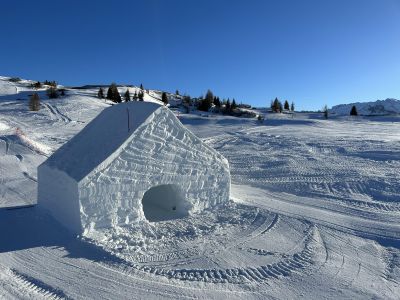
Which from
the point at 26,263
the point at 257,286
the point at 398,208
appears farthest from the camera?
the point at 398,208

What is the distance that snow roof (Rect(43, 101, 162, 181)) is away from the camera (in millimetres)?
8844

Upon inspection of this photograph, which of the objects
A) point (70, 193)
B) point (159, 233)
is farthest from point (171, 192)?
point (70, 193)

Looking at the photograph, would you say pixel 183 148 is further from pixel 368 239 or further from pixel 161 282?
pixel 368 239

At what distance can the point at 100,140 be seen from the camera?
10.0m

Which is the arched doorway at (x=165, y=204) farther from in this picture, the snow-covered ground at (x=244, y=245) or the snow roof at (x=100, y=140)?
the snow roof at (x=100, y=140)

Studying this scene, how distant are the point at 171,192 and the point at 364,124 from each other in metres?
26.2

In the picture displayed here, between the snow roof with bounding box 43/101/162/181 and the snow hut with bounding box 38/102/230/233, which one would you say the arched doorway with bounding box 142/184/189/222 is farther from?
the snow roof with bounding box 43/101/162/181

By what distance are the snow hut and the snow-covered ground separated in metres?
0.46

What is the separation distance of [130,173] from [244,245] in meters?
3.02

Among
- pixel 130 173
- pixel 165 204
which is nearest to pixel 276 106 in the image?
pixel 165 204

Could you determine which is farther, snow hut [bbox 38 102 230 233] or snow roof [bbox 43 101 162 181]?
snow roof [bbox 43 101 162 181]

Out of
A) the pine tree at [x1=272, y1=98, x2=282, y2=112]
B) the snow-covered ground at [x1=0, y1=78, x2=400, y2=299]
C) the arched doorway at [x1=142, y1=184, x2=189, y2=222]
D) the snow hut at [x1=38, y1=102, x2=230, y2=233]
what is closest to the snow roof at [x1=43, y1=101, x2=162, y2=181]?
the snow hut at [x1=38, y1=102, x2=230, y2=233]

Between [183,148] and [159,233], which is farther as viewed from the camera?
[183,148]

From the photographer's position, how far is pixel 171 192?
34.6ft
